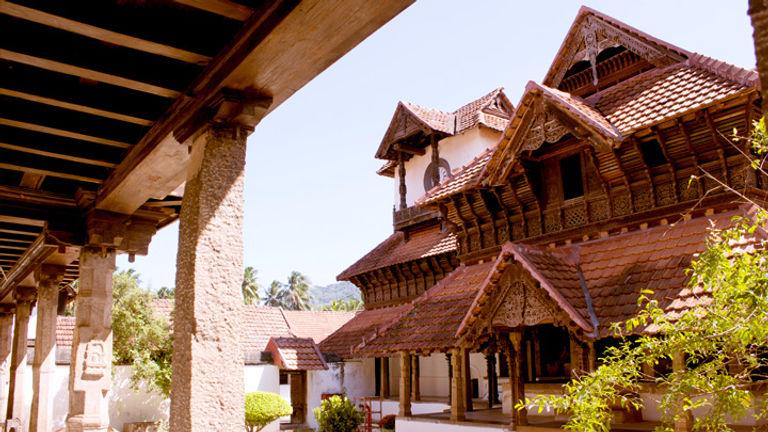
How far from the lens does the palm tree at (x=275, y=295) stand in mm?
76125

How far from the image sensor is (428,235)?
19984 millimetres

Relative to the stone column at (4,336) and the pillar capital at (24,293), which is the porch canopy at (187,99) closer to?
the pillar capital at (24,293)

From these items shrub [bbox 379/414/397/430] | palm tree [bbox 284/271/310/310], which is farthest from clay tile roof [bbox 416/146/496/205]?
palm tree [bbox 284/271/310/310]

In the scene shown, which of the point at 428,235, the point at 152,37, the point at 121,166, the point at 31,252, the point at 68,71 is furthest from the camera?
the point at 428,235

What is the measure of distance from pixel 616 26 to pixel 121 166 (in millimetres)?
9933

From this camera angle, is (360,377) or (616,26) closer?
(616,26)

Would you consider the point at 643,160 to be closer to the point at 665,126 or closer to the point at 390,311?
the point at 665,126

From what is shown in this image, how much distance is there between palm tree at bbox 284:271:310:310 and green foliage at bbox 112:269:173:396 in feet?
173

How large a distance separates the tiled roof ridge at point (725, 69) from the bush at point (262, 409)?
14.3m

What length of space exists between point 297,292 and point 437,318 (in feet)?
211

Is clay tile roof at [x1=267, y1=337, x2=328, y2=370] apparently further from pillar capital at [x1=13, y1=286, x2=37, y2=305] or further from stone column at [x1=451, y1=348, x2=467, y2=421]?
pillar capital at [x1=13, y1=286, x2=37, y2=305]

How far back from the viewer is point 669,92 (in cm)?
1020

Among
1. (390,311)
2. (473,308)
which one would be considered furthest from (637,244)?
(390,311)

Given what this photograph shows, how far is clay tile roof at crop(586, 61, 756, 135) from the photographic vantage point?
926cm
